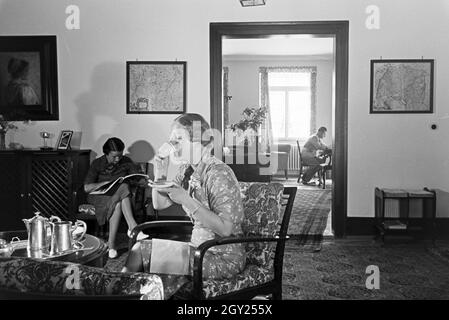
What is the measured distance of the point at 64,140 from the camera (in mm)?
5469

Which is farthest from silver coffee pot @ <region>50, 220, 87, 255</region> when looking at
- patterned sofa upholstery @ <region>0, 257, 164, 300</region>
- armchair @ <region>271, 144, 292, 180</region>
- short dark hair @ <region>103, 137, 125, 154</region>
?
armchair @ <region>271, 144, 292, 180</region>

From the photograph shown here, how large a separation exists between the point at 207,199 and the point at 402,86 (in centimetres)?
382

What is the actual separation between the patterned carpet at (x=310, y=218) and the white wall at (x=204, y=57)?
22.8 inches

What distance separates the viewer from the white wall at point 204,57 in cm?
538

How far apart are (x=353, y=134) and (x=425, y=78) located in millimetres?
1019

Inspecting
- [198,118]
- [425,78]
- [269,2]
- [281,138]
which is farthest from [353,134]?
[281,138]

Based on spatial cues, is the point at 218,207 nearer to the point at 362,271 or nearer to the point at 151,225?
the point at 151,225

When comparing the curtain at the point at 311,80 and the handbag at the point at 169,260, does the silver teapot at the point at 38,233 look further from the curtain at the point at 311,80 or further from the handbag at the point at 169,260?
the curtain at the point at 311,80

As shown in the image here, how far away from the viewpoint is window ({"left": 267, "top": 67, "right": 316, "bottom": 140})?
12.3 m

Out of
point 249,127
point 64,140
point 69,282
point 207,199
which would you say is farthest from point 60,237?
point 249,127

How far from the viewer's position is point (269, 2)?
5.45 m

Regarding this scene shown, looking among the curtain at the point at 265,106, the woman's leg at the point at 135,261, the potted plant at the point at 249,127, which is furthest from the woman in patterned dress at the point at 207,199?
the curtain at the point at 265,106

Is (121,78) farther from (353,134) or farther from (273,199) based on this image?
(273,199)

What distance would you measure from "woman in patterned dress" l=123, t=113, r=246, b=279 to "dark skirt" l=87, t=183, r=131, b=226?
2.29 metres
